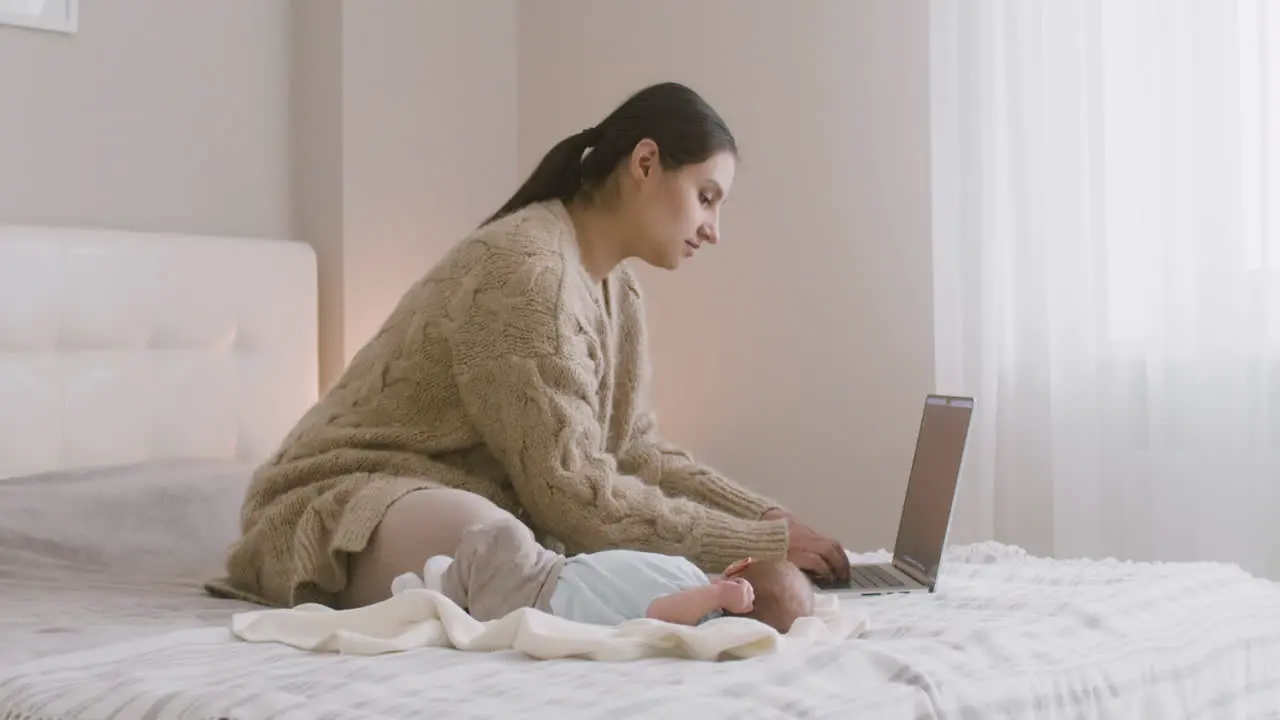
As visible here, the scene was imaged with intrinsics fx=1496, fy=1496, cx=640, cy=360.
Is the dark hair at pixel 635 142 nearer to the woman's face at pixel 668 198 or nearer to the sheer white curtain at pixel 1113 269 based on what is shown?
the woman's face at pixel 668 198

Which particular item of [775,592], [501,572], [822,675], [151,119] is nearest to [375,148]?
[151,119]

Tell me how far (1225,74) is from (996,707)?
171 centimetres

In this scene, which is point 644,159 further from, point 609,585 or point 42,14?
point 42,14

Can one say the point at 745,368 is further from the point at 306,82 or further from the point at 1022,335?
the point at 306,82

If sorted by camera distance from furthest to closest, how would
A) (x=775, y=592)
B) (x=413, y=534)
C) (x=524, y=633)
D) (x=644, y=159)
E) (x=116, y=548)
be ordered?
(x=116, y=548) < (x=644, y=159) < (x=413, y=534) < (x=775, y=592) < (x=524, y=633)

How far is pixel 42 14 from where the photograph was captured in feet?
9.96

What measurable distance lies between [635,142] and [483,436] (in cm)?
50

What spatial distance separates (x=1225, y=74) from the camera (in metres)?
2.60

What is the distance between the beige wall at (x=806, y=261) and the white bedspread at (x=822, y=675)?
4.80 ft

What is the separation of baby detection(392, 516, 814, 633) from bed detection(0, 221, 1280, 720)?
10 centimetres

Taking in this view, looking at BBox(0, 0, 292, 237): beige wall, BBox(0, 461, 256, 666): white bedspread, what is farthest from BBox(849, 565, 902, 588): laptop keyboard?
BBox(0, 0, 292, 237): beige wall

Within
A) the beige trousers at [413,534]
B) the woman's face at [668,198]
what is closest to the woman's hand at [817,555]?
the beige trousers at [413,534]

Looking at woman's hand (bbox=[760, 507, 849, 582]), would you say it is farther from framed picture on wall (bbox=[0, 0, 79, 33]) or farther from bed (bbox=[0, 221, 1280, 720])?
framed picture on wall (bbox=[0, 0, 79, 33])

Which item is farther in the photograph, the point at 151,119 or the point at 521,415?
the point at 151,119
